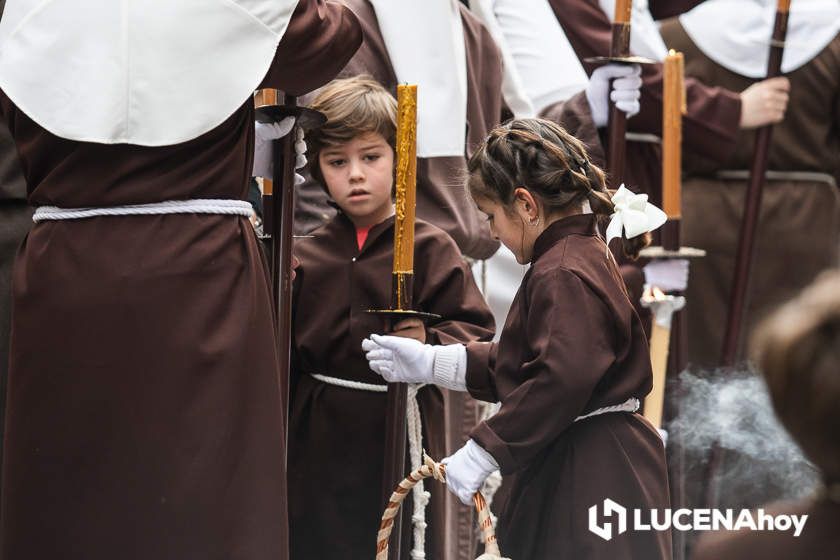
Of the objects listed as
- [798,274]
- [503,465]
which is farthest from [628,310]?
[798,274]

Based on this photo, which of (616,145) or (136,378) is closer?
(136,378)

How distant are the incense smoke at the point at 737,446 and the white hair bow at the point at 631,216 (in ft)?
5.28

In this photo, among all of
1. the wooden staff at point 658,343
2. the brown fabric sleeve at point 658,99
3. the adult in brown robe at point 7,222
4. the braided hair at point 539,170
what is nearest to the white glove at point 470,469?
the braided hair at point 539,170

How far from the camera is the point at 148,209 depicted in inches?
110

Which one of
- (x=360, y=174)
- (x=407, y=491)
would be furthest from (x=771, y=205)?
(x=407, y=491)

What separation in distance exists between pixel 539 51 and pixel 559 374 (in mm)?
2644

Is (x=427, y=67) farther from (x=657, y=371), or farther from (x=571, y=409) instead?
(x=571, y=409)

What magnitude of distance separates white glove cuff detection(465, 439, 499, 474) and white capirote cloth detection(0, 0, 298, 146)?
80 cm

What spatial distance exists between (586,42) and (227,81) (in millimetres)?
2701

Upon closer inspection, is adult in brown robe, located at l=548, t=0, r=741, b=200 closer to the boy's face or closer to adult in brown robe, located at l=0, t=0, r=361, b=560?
the boy's face

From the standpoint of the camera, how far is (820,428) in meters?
1.54

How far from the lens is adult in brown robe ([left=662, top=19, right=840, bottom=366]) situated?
6027 mm

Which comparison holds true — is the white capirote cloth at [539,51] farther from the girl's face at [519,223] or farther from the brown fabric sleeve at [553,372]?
the brown fabric sleeve at [553,372]

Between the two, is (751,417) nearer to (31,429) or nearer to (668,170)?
(668,170)
